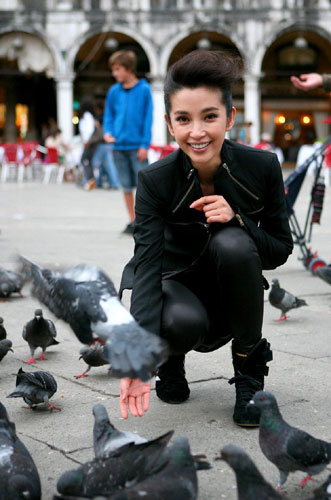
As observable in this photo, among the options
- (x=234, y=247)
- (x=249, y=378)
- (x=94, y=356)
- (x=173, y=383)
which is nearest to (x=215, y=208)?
(x=234, y=247)

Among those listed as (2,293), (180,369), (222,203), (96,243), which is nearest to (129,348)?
(222,203)

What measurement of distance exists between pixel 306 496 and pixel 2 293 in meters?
3.55

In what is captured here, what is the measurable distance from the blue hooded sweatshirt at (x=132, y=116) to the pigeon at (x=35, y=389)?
18.7 ft

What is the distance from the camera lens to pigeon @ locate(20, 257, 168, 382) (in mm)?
2303

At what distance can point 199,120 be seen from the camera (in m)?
3.07

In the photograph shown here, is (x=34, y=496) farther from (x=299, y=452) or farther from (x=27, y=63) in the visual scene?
(x=27, y=63)

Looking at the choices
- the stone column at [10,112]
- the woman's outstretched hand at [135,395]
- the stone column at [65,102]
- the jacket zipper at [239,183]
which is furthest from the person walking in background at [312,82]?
the stone column at [10,112]

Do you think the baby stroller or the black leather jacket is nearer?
the black leather jacket

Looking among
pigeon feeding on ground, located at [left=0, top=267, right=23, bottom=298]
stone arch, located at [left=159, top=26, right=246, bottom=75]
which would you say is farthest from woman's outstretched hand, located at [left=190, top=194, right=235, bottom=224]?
stone arch, located at [left=159, top=26, right=246, bottom=75]

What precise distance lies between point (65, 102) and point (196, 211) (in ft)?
80.0

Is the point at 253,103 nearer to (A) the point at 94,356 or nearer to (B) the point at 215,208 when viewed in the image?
(A) the point at 94,356

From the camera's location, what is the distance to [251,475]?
2256mm

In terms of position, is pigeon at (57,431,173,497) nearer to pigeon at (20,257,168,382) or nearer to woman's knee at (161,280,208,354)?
pigeon at (20,257,168,382)

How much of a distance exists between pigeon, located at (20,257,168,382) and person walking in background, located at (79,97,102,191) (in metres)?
13.6
